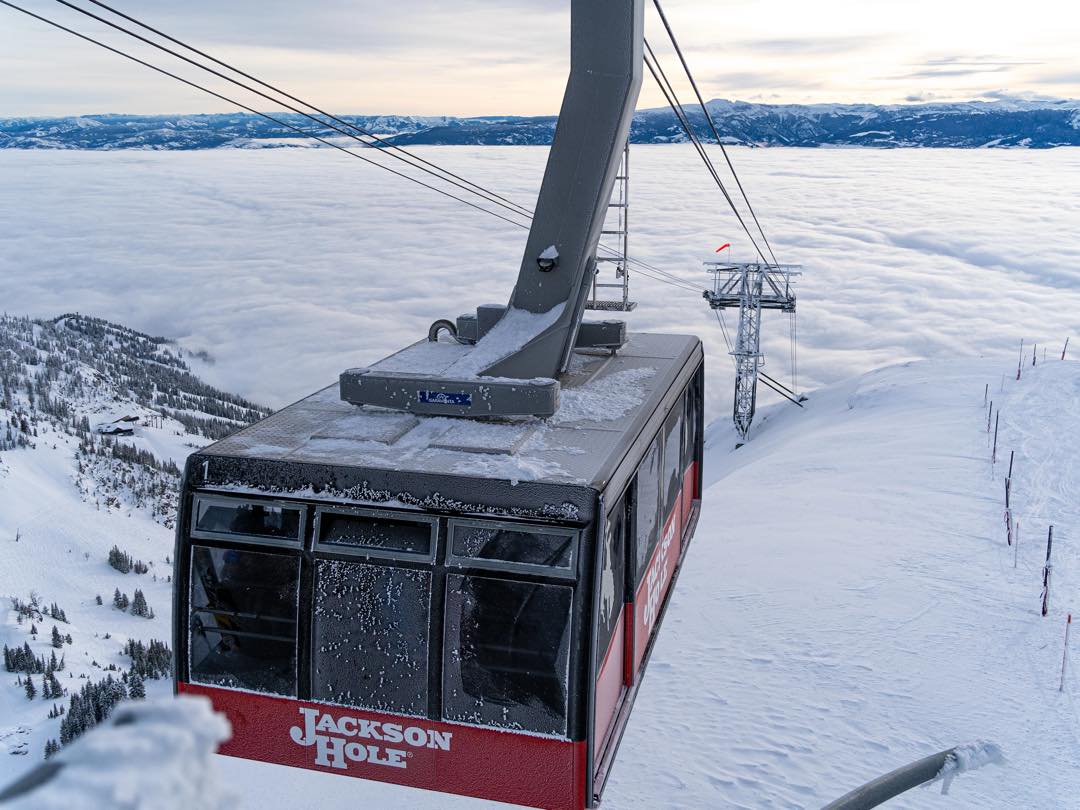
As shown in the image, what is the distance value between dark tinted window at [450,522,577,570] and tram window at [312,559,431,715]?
26 cm

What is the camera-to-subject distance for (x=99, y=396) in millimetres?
142500

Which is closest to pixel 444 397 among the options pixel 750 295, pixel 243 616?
pixel 243 616

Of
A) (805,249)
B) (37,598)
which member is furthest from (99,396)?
(805,249)

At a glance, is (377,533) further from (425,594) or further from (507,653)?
(507,653)

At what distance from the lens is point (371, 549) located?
4488 mm

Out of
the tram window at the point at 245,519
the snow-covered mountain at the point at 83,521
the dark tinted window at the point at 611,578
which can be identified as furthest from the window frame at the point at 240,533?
the snow-covered mountain at the point at 83,521

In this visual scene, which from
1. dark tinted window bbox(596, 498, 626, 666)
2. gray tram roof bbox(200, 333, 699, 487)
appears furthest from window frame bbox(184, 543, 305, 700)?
dark tinted window bbox(596, 498, 626, 666)

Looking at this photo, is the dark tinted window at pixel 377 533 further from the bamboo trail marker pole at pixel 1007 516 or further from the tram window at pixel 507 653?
the bamboo trail marker pole at pixel 1007 516

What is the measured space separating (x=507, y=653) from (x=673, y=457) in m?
3.15

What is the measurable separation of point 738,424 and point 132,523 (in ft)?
268

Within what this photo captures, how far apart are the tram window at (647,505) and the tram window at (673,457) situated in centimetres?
40

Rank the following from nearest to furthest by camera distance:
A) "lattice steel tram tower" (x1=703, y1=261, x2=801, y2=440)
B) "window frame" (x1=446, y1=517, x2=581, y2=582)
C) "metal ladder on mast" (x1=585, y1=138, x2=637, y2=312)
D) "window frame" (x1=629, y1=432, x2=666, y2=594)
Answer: "window frame" (x1=446, y1=517, x2=581, y2=582) < "window frame" (x1=629, y1=432, x2=666, y2=594) < "metal ladder on mast" (x1=585, y1=138, x2=637, y2=312) < "lattice steel tram tower" (x1=703, y1=261, x2=801, y2=440)

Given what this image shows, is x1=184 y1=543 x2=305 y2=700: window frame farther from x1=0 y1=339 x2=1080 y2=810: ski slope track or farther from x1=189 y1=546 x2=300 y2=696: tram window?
x1=0 y1=339 x2=1080 y2=810: ski slope track

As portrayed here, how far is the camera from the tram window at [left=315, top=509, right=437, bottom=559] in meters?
4.47
